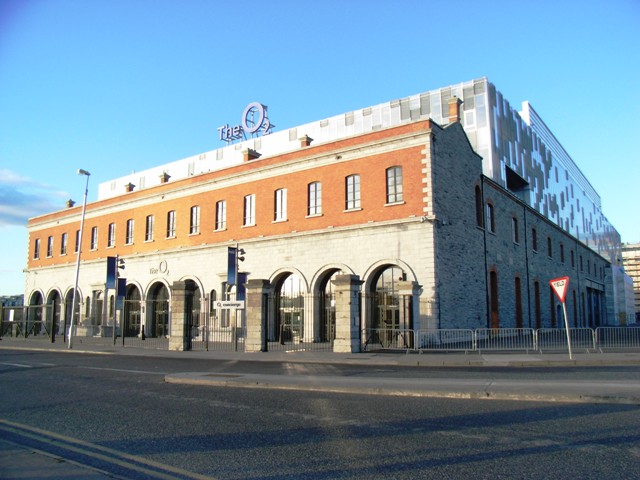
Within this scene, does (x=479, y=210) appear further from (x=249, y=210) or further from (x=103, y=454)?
(x=103, y=454)

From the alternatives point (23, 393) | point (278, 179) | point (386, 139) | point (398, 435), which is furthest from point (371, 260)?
point (398, 435)

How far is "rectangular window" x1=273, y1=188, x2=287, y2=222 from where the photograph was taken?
31.3 m

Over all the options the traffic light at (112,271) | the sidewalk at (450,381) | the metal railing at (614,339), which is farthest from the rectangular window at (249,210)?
the metal railing at (614,339)

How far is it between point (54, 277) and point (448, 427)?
4832cm

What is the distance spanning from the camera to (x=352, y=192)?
92.7 ft

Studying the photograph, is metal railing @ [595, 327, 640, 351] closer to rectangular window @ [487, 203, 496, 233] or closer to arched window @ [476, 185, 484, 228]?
arched window @ [476, 185, 484, 228]

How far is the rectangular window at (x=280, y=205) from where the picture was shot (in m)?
31.3

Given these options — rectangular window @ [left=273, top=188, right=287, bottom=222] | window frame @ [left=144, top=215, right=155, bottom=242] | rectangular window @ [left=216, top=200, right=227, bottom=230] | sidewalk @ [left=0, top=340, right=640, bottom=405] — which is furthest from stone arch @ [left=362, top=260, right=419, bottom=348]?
window frame @ [left=144, top=215, right=155, bottom=242]

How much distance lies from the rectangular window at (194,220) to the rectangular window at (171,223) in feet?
6.09

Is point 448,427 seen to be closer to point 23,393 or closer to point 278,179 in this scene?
point 23,393

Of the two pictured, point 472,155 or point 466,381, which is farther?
point 472,155

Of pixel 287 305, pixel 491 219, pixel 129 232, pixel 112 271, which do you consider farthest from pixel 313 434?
pixel 129 232

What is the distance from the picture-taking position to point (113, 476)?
5457 millimetres

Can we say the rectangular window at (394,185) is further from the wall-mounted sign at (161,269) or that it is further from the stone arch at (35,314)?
the stone arch at (35,314)
